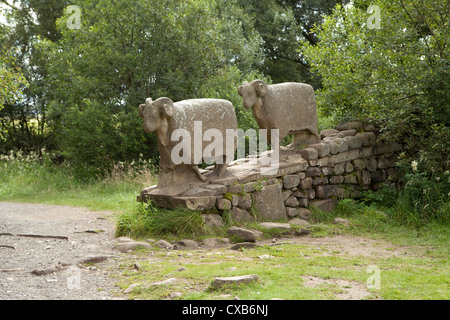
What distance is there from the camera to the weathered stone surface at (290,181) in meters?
8.71

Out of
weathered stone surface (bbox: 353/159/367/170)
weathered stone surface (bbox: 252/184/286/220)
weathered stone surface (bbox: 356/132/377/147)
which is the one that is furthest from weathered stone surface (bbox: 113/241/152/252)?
weathered stone surface (bbox: 356/132/377/147)

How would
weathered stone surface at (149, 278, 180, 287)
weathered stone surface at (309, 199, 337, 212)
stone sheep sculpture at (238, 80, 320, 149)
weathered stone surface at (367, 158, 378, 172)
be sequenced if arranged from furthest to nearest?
weathered stone surface at (367, 158, 378, 172) → weathered stone surface at (309, 199, 337, 212) → stone sheep sculpture at (238, 80, 320, 149) → weathered stone surface at (149, 278, 180, 287)

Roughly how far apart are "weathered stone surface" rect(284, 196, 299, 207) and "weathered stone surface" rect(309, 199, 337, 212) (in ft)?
1.26

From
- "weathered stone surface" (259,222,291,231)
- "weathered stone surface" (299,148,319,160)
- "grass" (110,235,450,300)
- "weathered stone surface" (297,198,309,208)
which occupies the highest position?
"weathered stone surface" (299,148,319,160)

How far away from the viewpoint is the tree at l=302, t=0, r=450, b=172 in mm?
8633

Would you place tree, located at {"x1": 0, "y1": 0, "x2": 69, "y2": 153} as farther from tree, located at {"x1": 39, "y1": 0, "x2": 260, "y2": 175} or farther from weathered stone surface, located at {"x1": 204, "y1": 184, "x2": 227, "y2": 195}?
weathered stone surface, located at {"x1": 204, "y1": 184, "x2": 227, "y2": 195}

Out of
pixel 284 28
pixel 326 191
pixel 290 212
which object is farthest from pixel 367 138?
pixel 284 28

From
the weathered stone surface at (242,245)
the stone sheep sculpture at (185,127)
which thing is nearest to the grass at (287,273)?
the weathered stone surface at (242,245)

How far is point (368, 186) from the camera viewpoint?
10.1m

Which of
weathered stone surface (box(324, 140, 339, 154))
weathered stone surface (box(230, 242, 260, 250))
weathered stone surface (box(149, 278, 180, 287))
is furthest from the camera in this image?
weathered stone surface (box(324, 140, 339, 154))

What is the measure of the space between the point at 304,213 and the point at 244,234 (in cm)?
210

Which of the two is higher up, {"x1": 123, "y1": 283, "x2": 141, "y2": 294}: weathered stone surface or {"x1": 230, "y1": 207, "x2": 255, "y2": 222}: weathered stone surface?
{"x1": 230, "y1": 207, "x2": 255, "y2": 222}: weathered stone surface

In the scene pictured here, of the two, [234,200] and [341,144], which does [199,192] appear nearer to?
[234,200]

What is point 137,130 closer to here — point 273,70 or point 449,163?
point 449,163
